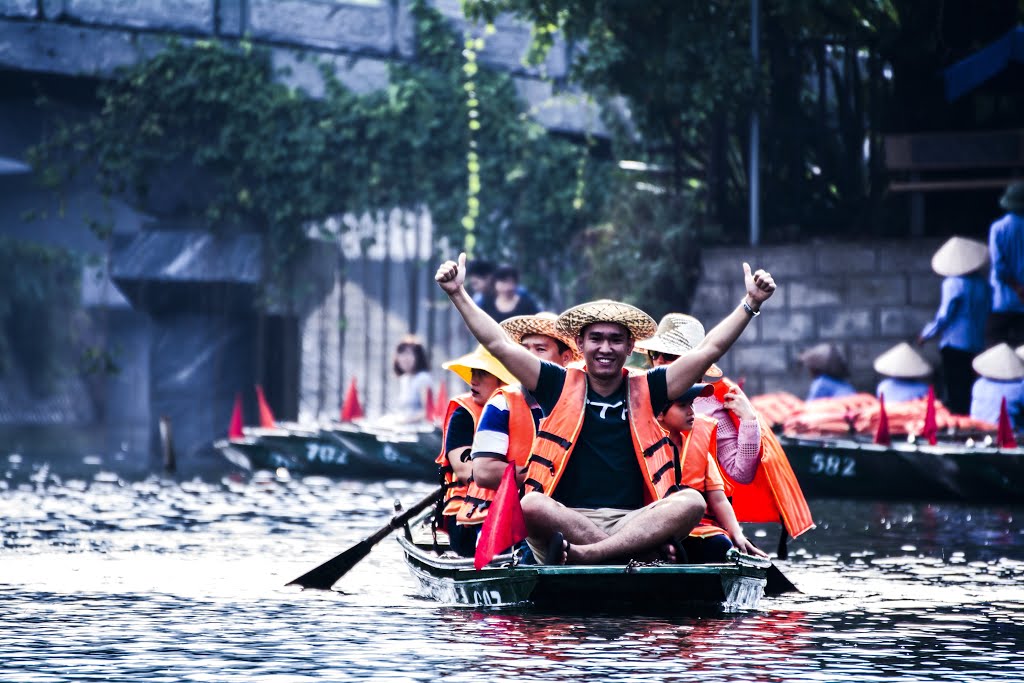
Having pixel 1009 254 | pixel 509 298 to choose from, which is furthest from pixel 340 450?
pixel 1009 254

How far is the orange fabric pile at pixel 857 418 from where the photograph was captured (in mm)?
16688

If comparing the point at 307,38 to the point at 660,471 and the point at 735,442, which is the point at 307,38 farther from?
the point at 660,471

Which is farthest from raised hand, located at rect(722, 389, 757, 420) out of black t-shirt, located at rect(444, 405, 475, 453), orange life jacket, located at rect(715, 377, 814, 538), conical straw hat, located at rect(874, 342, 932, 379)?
conical straw hat, located at rect(874, 342, 932, 379)

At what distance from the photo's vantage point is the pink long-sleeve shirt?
398 inches

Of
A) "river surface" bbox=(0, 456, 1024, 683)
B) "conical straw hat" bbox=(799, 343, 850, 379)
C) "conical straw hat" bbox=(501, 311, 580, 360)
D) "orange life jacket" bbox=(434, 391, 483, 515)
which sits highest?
"conical straw hat" bbox=(501, 311, 580, 360)

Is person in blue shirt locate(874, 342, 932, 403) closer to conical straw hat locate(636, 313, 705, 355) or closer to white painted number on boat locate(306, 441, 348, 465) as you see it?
white painted number on boat locate(306, 441, 348, 465)

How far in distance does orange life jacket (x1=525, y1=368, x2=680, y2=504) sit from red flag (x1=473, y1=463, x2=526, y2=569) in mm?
124

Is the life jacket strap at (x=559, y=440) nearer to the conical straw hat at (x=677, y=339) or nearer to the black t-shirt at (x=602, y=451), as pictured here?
the black t-shirt at (x=602, y=451)

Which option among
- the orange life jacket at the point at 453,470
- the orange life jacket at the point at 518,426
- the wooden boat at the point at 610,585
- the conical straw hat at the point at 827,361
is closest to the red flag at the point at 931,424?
the conical straw hat at the point at 827,361

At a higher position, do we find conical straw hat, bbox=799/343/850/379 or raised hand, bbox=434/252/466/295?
raised hand, bbox=434/252/466/295

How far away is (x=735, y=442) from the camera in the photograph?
10.2m

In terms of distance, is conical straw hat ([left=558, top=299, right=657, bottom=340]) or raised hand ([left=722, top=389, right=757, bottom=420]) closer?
conical straw hat ([left=558, top=299, right=657, bottom=340])

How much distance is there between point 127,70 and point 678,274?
7.41 meters

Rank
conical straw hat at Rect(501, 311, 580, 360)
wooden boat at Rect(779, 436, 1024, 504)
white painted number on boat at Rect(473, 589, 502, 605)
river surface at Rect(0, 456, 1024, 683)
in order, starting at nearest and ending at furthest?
1. river surface at Rect(0, 456, 1024, 683)
2. white painted number on boat at Rect(473, 589, 502, 605)
3. conical straw hat at Rect(501, 311, 580, 360)
4. wooden boat at Rect(779, 436, 1024, 504)
